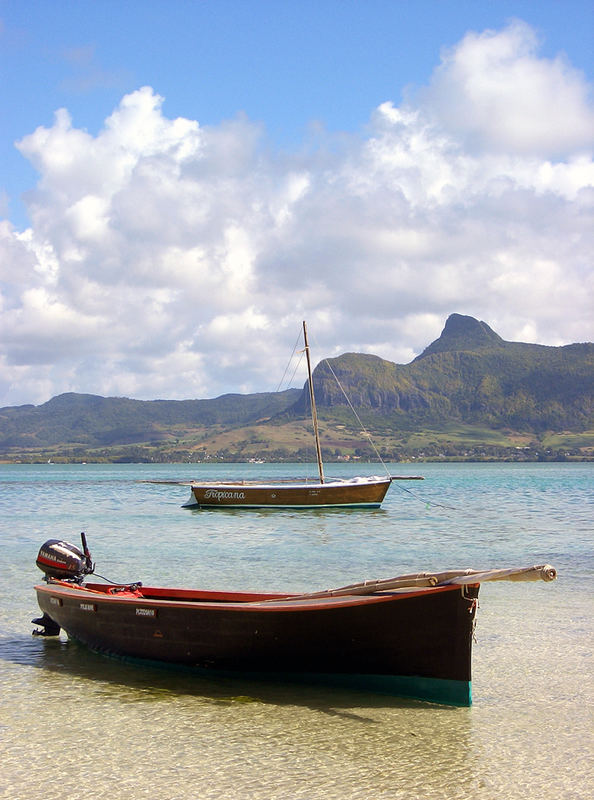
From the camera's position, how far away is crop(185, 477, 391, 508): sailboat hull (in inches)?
1866

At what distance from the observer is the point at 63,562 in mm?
13578

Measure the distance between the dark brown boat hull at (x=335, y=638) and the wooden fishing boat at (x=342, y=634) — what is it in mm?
13

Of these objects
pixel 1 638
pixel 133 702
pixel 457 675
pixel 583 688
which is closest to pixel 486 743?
pixel 457 675

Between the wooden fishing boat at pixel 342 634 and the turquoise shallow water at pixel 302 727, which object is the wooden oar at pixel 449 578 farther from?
the turquoise shallow water at pixel 302 727

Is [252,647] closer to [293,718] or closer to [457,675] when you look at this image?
[293,718]

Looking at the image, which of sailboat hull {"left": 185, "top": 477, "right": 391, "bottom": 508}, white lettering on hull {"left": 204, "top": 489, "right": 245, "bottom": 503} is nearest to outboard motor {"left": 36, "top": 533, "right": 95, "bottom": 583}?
sailboat hull {"left": 185, "top": 477, "right": 391, "bottom": 508}

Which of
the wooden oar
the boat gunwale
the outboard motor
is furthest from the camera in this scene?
the outboard motor

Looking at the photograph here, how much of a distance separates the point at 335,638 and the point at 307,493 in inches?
1484

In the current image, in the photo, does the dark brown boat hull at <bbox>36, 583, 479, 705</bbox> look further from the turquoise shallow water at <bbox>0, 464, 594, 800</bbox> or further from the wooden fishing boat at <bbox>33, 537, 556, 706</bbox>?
the turquoise shallow water at <bbox>0, 464, 594, 800</bbox>

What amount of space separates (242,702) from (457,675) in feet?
9.17

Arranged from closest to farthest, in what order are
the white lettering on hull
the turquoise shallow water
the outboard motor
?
the turquoise shallow water → the outboard motor → the white lettering on hull

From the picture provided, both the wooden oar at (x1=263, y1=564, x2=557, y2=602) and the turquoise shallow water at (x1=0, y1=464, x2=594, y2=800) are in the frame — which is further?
the wooden oar at (x1=263, y1=564, x2=557, y2=602)

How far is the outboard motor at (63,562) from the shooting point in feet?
44.5

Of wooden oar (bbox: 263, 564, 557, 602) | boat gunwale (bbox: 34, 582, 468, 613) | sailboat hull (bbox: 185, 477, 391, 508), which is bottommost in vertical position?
sailboat hull (bbox: 185, 477, 391, 508)
